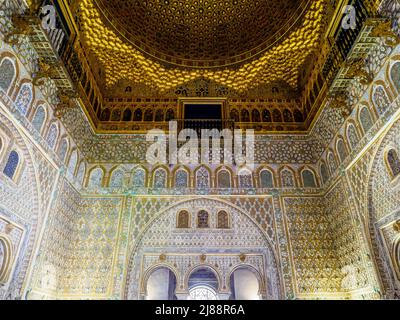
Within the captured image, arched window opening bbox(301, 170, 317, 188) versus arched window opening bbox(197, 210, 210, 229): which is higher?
arched window opening bbox(301, 170, 317, 188)

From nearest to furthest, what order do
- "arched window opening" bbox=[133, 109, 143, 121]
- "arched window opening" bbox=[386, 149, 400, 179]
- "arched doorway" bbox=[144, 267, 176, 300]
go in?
"arched window opening" bbox=[386, 149, 400, 179]
"arched window opening" bbox=[133, 109, 143, 121]
"arched doorway" bbox=[144, 267, 176, 300]

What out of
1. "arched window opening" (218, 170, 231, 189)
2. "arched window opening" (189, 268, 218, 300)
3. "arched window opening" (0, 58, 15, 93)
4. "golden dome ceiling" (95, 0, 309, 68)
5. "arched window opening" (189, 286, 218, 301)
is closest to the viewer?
"arched window opening" (0, 58, 15, 93)

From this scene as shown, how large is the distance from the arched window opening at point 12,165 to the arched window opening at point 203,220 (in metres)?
4.51

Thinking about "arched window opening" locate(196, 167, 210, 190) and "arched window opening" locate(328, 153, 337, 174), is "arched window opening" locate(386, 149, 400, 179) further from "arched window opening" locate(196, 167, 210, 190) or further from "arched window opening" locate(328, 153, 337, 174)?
"arched window opening" locate(196, 167, 210, 190)

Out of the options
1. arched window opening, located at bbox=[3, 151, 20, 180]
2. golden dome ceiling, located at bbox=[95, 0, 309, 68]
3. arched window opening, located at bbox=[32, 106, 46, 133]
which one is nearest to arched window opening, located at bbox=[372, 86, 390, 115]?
golden dome ceiling, located at bbox=[95, 0, 309, 68]

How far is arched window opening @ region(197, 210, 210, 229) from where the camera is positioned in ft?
24.3

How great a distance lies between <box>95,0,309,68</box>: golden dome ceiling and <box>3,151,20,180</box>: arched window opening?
485 cm

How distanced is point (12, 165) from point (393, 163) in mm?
7234

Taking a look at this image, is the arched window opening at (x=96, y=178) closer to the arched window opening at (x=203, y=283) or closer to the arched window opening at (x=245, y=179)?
the arched window opening at (x=245, y=179)

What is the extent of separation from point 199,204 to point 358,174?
4.10m

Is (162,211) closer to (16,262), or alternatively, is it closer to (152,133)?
(152,133)

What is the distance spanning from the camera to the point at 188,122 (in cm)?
857

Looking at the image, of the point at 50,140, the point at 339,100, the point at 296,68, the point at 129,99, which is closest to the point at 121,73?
the point at 129,99

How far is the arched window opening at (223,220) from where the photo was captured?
7.43 meters
